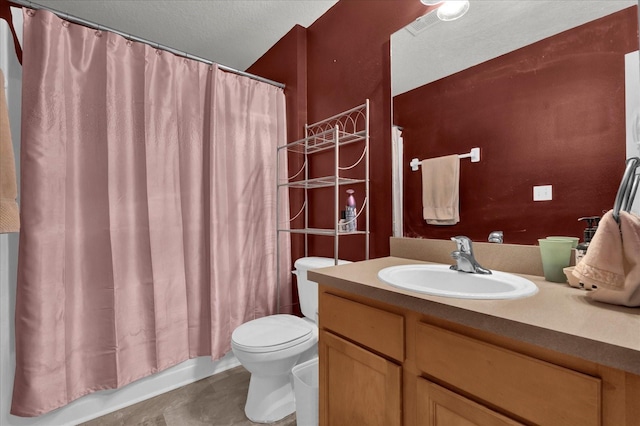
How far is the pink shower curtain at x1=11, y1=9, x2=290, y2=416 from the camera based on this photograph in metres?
1.34

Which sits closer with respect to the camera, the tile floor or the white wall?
the white wall

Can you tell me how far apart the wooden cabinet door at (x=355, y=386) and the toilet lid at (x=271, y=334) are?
39cm

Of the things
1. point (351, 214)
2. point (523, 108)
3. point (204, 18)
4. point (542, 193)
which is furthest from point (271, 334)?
point (204, 18)

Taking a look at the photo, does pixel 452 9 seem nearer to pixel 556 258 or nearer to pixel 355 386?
pixel 556 258

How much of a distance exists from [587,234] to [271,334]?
1380 millimetres

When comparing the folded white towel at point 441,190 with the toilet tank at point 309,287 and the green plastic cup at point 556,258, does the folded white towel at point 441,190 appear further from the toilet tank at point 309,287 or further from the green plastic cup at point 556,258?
the toilet tank at point 309,287

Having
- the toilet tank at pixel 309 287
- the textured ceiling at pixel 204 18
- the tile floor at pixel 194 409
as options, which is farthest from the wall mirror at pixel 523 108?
the tile floor at pixel 194 409

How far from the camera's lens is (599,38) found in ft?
2.97

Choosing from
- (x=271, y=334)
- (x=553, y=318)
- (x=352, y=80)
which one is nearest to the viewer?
(x=553, y=318)

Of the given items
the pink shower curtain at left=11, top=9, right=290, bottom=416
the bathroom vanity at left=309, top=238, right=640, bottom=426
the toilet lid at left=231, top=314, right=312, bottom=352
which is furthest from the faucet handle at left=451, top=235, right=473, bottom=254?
the pink shower curtain at left=11, top=9, right=290, bottom=416

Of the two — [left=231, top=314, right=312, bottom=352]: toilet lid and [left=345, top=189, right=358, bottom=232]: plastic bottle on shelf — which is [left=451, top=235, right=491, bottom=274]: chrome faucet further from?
[left=231, top=314, right=312, bottom=352]: toilet lid

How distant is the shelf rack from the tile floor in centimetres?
85

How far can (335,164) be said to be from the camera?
5.45 ft

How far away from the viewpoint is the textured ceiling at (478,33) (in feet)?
3.19
